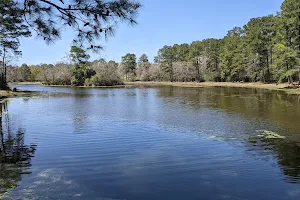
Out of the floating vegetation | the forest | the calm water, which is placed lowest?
the calm water

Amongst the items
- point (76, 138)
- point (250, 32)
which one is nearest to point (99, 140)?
point (76, 138)

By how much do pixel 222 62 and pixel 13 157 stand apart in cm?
6514

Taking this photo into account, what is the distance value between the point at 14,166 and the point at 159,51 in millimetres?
87041

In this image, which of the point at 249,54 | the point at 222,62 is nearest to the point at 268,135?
the point at 249,54

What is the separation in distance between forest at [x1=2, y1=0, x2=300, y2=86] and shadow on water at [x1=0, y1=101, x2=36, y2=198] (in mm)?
36940

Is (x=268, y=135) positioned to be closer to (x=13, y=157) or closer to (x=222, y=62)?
(x=13, y=157)

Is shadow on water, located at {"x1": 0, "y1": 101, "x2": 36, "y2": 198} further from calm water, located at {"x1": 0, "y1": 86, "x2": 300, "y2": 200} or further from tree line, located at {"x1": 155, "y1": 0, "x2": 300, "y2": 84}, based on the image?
tree line, located at {"x1": 155, "y1": 0, "x2": 300, "y2": 84}

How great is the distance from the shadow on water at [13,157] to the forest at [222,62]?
3694 centimetres

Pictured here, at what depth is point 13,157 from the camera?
8492 mm

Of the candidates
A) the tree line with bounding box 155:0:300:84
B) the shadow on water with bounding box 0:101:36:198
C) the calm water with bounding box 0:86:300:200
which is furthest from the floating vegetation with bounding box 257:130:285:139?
the tree line with bounding box 155:0:300:84

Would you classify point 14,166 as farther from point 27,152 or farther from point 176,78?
point 176,78

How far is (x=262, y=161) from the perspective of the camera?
8133 mm

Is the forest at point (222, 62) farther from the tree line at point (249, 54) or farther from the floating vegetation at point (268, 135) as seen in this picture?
the floating vegetation at point (268, 135)

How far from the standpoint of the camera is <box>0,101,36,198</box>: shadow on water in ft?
21.4
